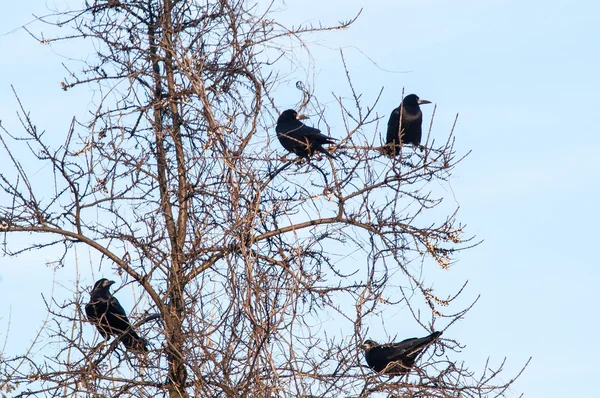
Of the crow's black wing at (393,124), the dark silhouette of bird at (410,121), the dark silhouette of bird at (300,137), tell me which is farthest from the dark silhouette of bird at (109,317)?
the crow's black wing at (393,124)

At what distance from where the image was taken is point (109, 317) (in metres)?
8.19

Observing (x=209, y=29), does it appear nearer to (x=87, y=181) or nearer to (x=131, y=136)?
(x=131, y=136)

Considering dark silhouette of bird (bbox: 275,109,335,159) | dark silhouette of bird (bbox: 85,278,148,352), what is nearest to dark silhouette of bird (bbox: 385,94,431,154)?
dark silhouette of bird (bbox: 275,109,335,159)

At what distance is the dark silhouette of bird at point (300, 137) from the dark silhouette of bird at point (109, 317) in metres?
1.89

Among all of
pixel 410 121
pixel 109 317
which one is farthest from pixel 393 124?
pixel 109 317

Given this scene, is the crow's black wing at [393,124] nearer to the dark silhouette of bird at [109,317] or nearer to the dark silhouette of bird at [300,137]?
the dark silhouette of bird at [300,137]

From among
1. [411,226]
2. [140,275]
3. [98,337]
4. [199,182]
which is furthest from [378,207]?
[98,337]

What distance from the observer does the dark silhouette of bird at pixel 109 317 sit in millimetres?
6891

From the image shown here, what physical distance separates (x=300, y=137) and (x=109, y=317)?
2.35 m

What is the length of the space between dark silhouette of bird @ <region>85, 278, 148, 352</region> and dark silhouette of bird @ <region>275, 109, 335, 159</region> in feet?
6.19

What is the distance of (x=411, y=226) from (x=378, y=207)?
1.20 ft

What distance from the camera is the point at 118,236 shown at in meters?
7.05

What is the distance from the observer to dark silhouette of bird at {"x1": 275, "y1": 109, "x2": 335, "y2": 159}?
7.35 meters

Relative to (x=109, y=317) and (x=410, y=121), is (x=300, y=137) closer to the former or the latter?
(x=109, y=317)
